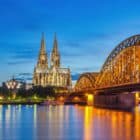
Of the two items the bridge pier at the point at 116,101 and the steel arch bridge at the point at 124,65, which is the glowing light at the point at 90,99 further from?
the steel arch bridge at the point at 124,65

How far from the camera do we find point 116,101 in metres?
142

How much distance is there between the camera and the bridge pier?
12687 cm

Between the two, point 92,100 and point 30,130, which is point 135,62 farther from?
point 30,130

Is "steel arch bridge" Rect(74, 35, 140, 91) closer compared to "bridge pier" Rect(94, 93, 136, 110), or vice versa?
"steel arch bridge" Rect(74, 35, 140, 91)

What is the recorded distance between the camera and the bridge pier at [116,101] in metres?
127

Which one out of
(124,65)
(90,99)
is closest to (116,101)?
(124,65)

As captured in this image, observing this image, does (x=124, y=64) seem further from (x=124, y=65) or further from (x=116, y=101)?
(x=116, y=101)

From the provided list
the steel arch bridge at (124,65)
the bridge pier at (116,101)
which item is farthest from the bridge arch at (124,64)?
the bridge pier at (116,101)

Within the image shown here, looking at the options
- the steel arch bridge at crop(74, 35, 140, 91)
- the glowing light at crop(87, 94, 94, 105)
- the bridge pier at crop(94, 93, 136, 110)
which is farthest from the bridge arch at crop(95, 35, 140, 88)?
the glowing light at crop(87, 94, 94, 105)

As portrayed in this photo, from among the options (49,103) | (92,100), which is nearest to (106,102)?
(92,100)

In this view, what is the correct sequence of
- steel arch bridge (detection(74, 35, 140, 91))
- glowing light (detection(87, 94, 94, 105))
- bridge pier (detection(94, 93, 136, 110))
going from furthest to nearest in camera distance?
1. glowing light (detection(87, 94, 94, 105))
2. bridge pier (detection(94, 93, 136, 110))
3. steel arch bridge (detection(74, 35, 140, 91))

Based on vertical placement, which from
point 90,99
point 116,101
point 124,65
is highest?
point 124,65

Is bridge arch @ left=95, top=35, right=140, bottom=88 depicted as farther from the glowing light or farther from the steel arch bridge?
the glowing light

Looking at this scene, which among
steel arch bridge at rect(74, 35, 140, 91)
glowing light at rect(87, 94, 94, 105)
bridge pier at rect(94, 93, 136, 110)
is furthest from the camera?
glowing light at rect(87, 94, 94, 105)
